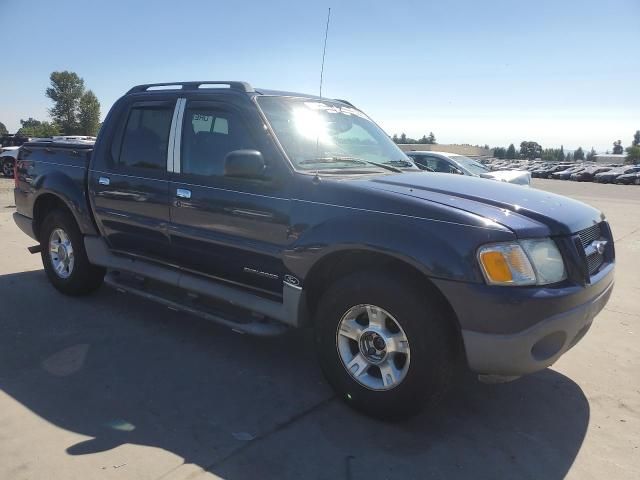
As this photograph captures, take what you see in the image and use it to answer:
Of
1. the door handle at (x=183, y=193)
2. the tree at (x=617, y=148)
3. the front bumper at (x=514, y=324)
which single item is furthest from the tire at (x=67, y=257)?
the tree at (x=617, y=148)

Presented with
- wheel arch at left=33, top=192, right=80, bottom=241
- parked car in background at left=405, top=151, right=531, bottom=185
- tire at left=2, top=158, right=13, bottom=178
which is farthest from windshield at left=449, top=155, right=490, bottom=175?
tire at left=2, top=158, right=13, bottom=178

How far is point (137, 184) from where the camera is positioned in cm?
424

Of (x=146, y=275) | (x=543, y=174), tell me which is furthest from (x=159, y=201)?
(x=543, y=174)

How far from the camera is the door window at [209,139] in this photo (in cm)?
371

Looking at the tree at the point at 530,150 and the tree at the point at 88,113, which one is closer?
the tree at the point at 88,113

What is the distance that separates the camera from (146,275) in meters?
4.28

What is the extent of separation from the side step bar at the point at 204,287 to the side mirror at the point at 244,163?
2.52 ft

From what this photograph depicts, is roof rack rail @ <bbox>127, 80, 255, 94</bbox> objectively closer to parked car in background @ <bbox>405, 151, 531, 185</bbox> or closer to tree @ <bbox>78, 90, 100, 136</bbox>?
parked car in background @ <bbox>405, 151, 531, 185</bbox>

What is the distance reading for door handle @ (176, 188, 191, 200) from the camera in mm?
3842

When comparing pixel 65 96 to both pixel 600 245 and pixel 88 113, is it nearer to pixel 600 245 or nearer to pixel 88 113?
pixel 88 113

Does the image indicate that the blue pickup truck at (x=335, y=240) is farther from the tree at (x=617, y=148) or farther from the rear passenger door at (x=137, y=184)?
the tree at (x=617, y=148)

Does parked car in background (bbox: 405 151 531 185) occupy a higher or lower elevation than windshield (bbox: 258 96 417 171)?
lower

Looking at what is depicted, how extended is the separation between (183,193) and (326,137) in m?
1.16

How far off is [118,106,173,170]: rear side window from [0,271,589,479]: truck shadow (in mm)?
1438
